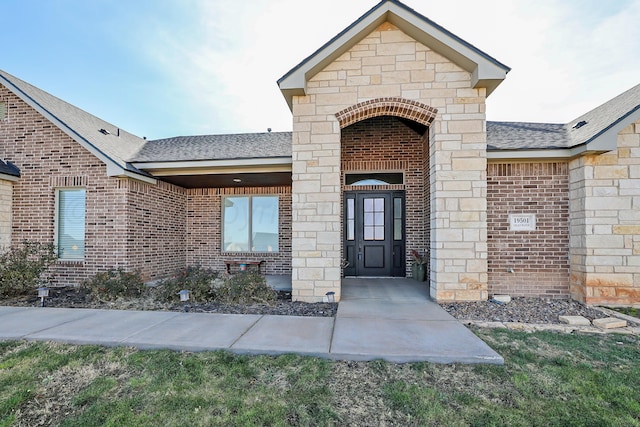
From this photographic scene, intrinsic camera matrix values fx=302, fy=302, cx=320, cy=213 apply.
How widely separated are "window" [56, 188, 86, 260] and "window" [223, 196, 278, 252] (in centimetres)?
358

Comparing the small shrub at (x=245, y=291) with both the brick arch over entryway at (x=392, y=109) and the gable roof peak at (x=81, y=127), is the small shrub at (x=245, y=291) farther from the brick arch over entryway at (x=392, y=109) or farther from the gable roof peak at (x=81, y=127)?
the gable roof peak at (x=81, y=127)

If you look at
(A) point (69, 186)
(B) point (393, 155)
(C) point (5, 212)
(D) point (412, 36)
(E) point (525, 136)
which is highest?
(D) point (412, 36)

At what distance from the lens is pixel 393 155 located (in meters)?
8.33

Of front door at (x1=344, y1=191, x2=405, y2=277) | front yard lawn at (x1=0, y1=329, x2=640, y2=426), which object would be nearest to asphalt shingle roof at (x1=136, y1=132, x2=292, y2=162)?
front door at (x1=344, y1=191, x2=405, y2=277)

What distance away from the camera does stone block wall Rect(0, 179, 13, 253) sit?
7.25 metres

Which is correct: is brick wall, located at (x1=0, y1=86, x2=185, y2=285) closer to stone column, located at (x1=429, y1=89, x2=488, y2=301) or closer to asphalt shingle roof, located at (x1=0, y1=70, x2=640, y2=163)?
asphalt shingle roof, located at (x1=0, y1=70, x2=640, y2=163)

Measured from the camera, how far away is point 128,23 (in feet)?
35.6

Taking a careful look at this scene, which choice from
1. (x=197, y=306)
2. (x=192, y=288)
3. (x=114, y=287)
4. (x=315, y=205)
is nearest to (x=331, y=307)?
(x=315, y=205)

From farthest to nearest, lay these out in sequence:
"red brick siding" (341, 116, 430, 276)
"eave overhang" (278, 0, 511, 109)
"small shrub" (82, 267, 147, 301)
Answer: "red brick siding" (341, 116, 430, 276) → "small shrub" (82, 267, 147, 301) → "eave overhang" (278, 0, 511, 109)

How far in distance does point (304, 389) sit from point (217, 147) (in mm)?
7466

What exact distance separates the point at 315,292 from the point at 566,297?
5.05m

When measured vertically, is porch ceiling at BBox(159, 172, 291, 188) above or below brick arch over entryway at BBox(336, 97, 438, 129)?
below

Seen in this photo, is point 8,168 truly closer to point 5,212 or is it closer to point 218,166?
point 5,212

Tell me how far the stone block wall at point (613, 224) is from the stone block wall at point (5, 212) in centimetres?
1266
